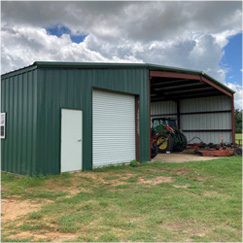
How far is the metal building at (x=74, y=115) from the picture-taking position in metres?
7.59

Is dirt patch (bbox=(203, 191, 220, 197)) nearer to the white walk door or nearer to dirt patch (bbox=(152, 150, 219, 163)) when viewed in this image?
the white walk door

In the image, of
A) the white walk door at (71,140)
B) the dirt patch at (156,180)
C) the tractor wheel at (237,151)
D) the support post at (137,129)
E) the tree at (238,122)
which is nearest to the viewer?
the dirt patch at (156,180)

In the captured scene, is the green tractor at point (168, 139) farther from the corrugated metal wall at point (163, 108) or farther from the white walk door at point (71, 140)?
the white walk door at point (71, 140)

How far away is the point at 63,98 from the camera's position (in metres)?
8.08

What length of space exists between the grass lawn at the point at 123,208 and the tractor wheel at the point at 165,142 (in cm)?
665

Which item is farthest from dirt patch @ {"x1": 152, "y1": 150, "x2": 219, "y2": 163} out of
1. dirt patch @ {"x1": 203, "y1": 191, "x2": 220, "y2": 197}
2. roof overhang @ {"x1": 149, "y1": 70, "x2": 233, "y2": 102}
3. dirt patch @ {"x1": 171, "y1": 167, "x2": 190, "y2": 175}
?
dirt patch @ {"x1": 203, "y1": 191, "x2": 220, "y2": 197}

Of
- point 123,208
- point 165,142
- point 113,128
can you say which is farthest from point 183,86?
point 123,208

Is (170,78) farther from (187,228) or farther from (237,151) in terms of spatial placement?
(187,228)

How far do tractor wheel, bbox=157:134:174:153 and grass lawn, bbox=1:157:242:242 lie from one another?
665 centimetres

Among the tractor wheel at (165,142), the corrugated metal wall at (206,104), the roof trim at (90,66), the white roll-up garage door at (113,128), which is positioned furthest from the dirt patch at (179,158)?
the corrugated metal wall at (206,104)

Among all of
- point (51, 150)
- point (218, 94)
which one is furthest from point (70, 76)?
point (218, 94)

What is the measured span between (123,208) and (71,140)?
402cm

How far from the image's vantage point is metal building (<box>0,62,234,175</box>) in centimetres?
759

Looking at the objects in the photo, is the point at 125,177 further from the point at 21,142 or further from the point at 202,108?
the point at 202,108
